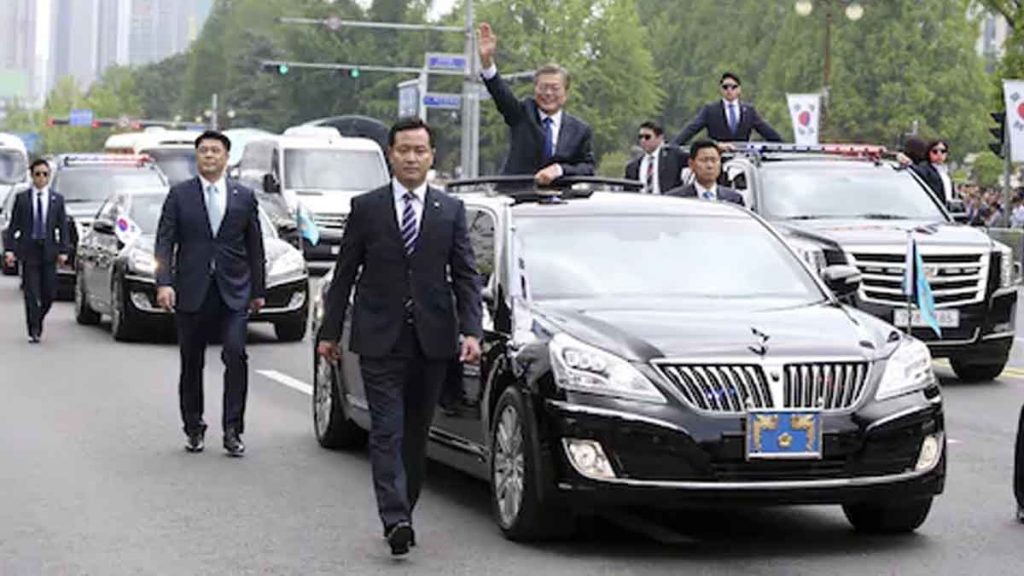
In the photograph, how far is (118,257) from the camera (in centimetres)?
2230

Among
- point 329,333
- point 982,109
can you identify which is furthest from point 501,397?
point 982,109

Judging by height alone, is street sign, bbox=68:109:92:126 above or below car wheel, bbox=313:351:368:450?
below

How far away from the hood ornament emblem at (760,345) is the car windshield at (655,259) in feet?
2.94

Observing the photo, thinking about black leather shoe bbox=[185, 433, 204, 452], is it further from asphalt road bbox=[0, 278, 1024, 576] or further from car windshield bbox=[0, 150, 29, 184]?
car windshield bbox=[0, 150, 29, 184]

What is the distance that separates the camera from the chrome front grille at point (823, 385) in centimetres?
922

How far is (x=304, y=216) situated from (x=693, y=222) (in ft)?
78.8

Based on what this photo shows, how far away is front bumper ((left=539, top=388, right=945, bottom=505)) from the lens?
9.11 metres

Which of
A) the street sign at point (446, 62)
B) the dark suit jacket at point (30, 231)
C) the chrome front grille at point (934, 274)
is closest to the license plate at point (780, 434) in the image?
the chrome front grille at point (934, 274)

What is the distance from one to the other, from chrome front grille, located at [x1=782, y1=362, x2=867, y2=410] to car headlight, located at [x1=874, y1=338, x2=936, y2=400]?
11 cm

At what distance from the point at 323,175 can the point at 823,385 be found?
97.7 feet

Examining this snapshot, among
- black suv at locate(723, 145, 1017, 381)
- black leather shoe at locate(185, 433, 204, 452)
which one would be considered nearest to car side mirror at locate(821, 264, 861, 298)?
black leather shoe at locate(185, 433, 204, 452)

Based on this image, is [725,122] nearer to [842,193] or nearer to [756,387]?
[842,193]

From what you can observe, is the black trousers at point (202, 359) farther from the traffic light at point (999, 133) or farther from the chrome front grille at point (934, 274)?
the traffic light at point (999, 133)

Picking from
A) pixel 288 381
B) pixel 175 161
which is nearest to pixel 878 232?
pixel 288 381
